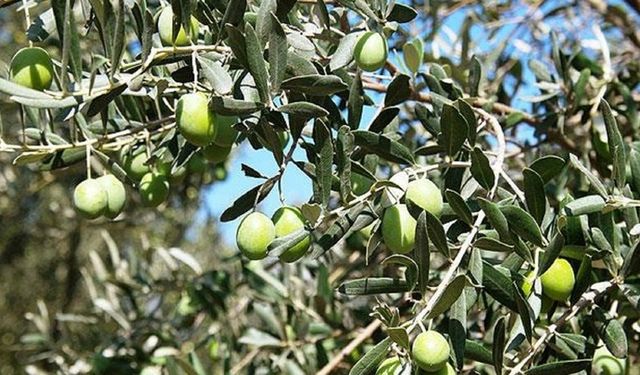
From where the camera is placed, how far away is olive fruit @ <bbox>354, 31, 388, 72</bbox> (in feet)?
3.27

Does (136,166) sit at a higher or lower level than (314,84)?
lower

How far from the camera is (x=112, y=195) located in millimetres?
1093

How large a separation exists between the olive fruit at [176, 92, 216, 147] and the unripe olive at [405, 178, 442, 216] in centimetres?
25

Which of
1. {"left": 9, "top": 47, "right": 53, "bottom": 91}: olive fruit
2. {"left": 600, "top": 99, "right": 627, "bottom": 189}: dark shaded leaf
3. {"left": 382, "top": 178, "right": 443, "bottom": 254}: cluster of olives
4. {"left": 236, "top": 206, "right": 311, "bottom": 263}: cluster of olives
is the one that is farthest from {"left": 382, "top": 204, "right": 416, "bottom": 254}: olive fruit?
{"left": 9, "top": 47, "right": 53, "bottom": 91}: olive fruit

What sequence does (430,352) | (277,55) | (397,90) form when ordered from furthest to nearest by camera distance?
1. (397,90)
2. (277,55)
3. (430,352)

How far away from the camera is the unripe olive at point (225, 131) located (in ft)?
3.22

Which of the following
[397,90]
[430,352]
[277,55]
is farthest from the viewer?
[397,90]

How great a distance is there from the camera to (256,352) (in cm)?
204

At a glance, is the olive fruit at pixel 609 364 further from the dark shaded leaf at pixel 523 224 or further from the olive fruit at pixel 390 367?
the olive fruit at pixel 390 367

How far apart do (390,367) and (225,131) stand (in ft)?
1.16

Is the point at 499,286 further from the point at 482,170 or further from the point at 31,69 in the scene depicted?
the point at 31,69

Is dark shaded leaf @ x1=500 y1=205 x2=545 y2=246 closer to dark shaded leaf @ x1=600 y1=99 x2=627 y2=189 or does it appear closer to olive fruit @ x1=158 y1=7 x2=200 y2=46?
dark shaded leaf @ x1=600 y1=99 x2=627 y2=189

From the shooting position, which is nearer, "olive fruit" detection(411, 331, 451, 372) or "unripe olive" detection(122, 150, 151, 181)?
"olive fruit" detection(411, 331, 451, 372)

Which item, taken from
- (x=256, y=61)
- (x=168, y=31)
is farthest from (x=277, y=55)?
(x=168, y=31)
